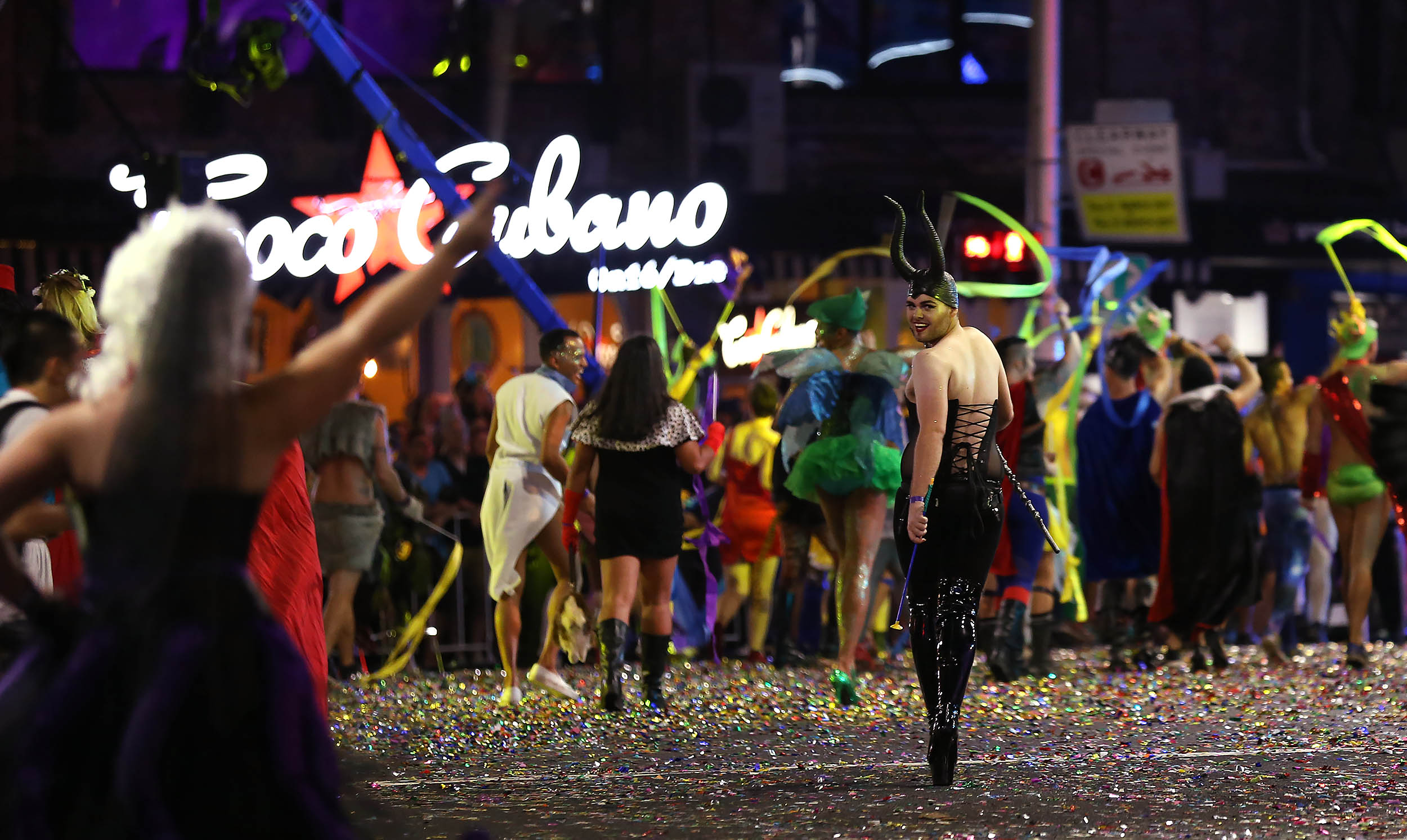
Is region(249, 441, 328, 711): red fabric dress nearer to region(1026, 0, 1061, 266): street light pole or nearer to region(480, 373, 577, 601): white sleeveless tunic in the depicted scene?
region(480, 373, 577, 601): white sleeveless tunic

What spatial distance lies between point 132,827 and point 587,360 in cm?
720

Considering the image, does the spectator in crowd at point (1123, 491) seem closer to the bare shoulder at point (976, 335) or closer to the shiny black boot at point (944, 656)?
the bare shoulder at point (976, 335)

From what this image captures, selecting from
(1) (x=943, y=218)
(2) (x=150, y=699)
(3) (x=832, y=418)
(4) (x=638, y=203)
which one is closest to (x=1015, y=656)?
(3) (x=832, y=418)

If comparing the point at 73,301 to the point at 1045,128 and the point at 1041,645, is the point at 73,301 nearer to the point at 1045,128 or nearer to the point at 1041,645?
the point at 1041,645

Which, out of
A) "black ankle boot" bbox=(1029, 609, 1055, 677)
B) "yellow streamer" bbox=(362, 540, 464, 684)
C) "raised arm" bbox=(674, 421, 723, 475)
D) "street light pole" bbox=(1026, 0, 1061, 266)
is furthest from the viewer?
"street light pole" bbox=(1026, 0, 1061, 266)

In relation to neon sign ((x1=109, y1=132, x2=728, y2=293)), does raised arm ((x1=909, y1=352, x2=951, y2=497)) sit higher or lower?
lower

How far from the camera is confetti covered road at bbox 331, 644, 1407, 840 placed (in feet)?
19.9

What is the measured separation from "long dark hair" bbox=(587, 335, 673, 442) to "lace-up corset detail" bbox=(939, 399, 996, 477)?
2.47m

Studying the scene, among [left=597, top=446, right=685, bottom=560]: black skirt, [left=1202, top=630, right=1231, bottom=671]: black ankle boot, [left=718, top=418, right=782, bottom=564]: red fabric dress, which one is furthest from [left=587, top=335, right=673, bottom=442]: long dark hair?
[left=1202, top=630, right=1231, bottom=671]: black ankle boot

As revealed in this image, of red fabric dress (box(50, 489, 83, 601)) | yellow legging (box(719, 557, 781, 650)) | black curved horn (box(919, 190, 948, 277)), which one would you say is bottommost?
yellow legging (box(719, 557, 781, 650))

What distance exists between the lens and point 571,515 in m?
9.27

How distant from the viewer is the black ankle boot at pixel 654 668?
368 inches

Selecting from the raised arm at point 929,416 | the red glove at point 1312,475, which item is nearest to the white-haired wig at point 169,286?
the raised arm at point 929,416

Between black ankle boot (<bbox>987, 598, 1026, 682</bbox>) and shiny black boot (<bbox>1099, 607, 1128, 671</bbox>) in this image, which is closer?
black ankle boot (<bbox>987, 598, 1026, 682</bbox>)
